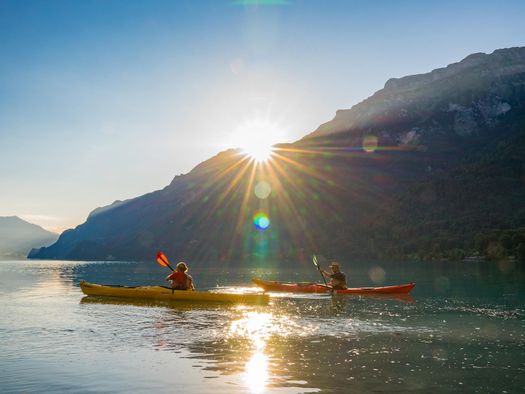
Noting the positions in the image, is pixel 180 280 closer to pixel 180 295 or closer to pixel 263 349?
pixel 180 295

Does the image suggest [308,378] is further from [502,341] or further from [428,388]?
[502,341]

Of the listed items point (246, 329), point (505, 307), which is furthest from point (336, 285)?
point (246, 329)

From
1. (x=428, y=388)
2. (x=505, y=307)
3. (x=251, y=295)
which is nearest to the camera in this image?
(x=428, y=388)

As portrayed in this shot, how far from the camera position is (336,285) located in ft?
133

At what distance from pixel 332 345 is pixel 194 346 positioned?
547 cm

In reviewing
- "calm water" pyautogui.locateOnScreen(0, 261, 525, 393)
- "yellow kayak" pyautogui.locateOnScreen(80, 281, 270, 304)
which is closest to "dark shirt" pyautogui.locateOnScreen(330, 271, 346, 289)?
"calm water" pyautogui.locateOnScreen(0, 261, 525, 393)

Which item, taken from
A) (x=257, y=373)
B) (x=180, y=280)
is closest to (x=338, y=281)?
(x=180, y=280)

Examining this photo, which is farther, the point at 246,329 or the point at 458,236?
the point at 458,236

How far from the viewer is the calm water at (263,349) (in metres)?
14.1

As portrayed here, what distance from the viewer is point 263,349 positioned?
61.3ft

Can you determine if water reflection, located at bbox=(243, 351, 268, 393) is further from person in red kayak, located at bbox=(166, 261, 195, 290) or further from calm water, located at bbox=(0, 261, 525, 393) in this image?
person in red kayak, located at bbox=(166, 261, 195, 290)

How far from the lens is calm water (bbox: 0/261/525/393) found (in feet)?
46.2


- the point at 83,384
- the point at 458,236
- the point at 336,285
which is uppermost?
the point at 458,236

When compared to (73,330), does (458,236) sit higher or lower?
higher
